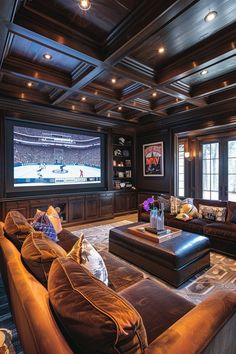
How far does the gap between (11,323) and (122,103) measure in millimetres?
4296

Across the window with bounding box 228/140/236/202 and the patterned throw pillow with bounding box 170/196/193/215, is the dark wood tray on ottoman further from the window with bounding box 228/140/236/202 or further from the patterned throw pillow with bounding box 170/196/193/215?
the window with bounding box 228/140/236/202

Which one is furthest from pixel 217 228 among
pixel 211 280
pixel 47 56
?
pixel 47 56

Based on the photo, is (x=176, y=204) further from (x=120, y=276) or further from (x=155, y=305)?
(x=155, y=305)

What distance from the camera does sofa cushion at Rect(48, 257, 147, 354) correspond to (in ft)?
2.19

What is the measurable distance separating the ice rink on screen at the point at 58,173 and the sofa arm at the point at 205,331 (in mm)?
4468

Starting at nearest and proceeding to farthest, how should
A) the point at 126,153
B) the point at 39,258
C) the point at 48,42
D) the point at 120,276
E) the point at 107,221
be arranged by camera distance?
the point at 39,258 < the point at 120,276 < the point at 48,42 < the point at 107,221 < the point at 126,153

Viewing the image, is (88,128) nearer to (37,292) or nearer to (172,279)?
(172,279)

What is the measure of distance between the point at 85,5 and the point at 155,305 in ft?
9.28

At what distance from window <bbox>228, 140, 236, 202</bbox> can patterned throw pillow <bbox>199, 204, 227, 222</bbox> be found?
204cm

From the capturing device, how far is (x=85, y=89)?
3.97 meters

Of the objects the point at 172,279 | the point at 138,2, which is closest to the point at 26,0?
the point at 138,2

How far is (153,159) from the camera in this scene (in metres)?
6.34

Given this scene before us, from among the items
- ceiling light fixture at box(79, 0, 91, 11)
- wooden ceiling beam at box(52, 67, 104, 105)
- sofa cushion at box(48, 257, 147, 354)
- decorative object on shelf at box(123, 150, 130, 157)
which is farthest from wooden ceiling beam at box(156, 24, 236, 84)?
decorative object on shelf at box(123, 150, 130, 157)

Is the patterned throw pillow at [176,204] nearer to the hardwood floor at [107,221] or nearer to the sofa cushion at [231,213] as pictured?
the sofa cushion at [231,213]
